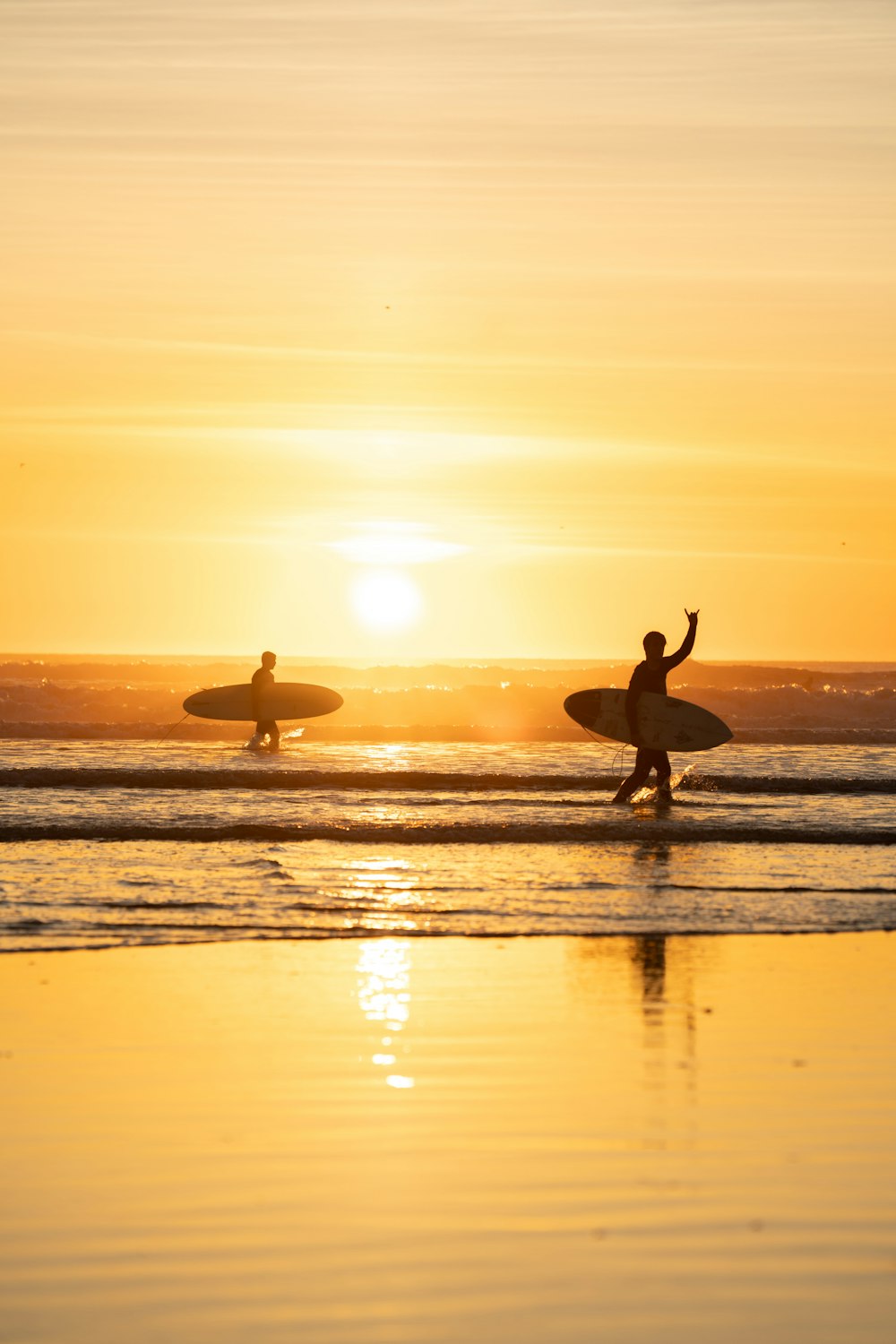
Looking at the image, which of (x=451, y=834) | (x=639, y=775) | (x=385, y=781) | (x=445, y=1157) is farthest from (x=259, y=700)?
(x=445, y=1157)

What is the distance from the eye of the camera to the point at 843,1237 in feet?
15.1

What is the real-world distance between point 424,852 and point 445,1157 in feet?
30.7

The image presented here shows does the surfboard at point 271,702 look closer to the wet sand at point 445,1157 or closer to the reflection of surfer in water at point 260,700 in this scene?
the reflection of surfer in water at point 260,700

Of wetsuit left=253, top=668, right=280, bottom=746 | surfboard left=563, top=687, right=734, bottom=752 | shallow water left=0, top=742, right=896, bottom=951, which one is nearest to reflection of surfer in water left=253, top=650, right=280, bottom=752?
wetsuit left=253, top=668, right=280, bottom=746

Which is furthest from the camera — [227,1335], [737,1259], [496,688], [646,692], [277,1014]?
[496,688]

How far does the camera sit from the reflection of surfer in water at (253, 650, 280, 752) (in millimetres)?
30211

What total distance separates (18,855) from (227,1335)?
10.3 metres

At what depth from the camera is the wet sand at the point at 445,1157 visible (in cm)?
412

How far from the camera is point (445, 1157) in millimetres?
5332

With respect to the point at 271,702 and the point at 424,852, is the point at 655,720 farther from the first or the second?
the point at 271,702

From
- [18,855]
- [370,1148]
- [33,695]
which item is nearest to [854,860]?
[18,855]

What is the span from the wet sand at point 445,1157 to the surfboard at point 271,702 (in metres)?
22.4

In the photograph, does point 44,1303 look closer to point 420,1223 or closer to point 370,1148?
point 420,1223

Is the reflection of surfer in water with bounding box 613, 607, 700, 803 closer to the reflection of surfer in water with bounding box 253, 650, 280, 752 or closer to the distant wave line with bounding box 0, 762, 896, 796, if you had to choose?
the distant wave line with bounding box 0, 762, 896, 796
